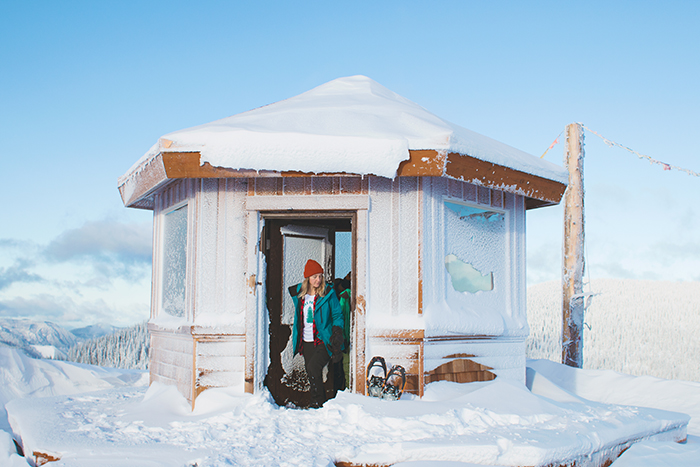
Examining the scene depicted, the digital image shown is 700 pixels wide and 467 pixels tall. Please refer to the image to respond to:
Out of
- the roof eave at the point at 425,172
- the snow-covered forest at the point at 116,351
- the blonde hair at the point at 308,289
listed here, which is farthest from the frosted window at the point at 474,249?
the snow-covered forest at the point at 116,351

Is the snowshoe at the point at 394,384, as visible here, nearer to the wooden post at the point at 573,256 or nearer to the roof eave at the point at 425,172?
the roof eave at the point at 425,172

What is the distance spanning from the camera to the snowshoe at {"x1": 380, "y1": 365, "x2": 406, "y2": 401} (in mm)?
4926

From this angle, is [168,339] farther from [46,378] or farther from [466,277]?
[46,378]

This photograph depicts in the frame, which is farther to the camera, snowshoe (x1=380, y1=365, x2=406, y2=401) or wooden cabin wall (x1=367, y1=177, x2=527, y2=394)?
wooden cabin wall (x1=367, y1=177, x2=527, y2=394)

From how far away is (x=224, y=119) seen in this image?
6590 mm

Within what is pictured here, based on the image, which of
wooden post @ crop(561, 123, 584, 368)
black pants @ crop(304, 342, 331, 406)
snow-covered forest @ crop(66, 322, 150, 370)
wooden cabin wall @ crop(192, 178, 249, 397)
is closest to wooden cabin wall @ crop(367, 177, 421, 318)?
black pants @ crop(304, 342, 331, 406)

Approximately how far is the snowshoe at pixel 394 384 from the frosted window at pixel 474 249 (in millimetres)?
1129

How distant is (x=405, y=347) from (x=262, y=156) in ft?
7.84

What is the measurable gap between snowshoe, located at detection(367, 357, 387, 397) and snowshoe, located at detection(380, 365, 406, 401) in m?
0.05

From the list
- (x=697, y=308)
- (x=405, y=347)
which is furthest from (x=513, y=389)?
(x=697, y=308)

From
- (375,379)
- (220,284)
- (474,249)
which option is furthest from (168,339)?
(474,249)

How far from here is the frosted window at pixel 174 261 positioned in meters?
6.32

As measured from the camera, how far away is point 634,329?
17469 mm

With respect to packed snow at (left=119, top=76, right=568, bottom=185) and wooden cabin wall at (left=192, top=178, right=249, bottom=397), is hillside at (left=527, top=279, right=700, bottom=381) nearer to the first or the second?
packed snow at (left=119, top=76, right=568, bottom=185)
